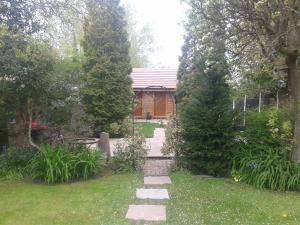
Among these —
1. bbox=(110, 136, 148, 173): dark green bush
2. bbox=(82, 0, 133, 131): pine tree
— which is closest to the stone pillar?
bbox=(110, 136, 148, 173): dark green bush

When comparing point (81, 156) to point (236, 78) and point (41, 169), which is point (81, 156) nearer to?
point (41, 169)

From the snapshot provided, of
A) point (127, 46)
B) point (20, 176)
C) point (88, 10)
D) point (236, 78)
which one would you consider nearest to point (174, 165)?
point (236, 78)

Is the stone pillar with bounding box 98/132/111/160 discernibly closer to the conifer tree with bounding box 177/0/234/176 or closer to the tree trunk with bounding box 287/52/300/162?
the conifer tree with bounding box 177/0/234/176

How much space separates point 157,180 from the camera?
8.67m

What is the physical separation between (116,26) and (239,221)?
43.5 feet

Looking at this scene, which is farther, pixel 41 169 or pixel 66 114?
pixel 66 114

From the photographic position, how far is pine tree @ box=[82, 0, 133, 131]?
55.9 feet

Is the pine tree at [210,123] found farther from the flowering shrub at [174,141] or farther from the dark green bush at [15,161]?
the dark green bush at [15,161]

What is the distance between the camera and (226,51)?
8609mm

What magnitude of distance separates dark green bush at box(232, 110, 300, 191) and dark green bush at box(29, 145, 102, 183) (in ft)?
11.0

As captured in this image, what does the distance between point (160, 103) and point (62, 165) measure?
827 inches

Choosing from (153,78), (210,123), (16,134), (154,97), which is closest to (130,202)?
(210,123)

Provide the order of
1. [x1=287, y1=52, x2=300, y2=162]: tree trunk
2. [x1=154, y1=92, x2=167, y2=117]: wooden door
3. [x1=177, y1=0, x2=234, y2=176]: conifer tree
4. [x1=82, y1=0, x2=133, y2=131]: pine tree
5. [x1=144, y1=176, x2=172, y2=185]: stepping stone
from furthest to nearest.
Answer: [x1=154, y1=92, x2=167, y2=117]: wooden door < [x1=82, y1=0, x2=133, y2=131]: pine tree < [x1=177, y1=0, x2=234, y2=176]: conifer tree < [x1=144, y1=176, x2=172, y2=185]: stepping stone < [x1=287, y1=52, x2=300, y2=162]: tree trunk

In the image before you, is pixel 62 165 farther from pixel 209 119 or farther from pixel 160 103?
pixel 160 103
